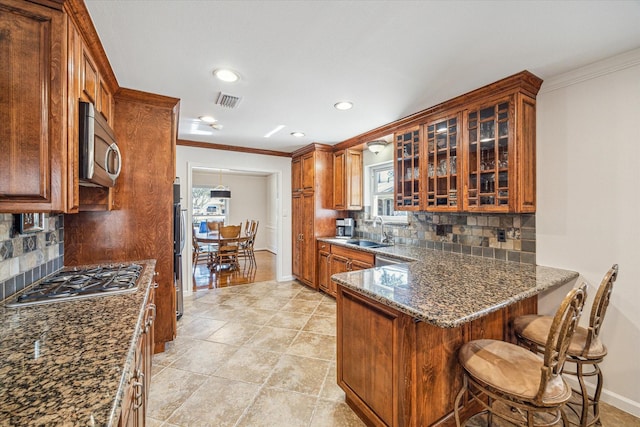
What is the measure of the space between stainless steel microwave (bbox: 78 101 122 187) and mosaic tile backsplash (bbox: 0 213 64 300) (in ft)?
1.51

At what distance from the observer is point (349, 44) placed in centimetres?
174

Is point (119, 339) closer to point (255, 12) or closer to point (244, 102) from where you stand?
point (255, 12)

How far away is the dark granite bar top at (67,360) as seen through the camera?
64 cm

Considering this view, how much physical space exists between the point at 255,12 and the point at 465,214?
2568mm

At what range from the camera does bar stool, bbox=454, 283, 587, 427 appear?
1.16m

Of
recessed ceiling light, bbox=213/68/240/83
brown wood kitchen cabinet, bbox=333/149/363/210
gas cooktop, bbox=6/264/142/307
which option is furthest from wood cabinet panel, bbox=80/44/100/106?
brown wood kitchen cabinet, bbox=333/149/363/210

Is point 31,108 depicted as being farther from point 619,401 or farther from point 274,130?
point 619,401

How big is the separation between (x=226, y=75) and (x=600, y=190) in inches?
115

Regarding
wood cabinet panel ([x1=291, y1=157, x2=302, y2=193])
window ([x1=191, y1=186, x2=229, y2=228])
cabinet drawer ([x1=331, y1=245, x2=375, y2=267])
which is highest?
wood cabinet panel ([x1=291, y1=157, x2=302, y2=193])

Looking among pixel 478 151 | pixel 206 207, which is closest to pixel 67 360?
pixel 478 151

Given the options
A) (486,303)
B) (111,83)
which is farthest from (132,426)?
(111,83)

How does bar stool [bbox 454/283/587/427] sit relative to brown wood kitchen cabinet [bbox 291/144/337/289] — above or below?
below

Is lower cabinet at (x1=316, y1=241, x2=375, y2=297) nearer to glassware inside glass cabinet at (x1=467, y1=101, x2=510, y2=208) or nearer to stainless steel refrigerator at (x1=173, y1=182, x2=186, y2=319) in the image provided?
glassware inside glass cabinet at (x1=467, y1=101, x2=510, y2=208)

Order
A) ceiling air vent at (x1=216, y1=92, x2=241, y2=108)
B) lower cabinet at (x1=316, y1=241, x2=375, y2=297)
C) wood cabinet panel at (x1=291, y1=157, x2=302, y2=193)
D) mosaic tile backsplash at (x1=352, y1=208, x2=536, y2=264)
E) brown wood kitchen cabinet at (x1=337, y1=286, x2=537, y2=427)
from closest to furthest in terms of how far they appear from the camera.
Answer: brown wood kitchen cabinet at (x1=337, y1=286, x2=537, y2=427), mosaic tile backsplash at (x1=352, y1=208, x2=536, y2=264), ceiling air vent at (x1=216, y1=92, x2=241, y2=108), lower cabinet at (x1=316, y1=241, x2=375, y2=297), wood cabinet panel at (x1=291, y1=157, x2=302, y2=193)
